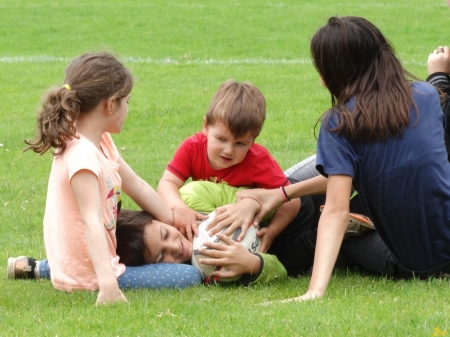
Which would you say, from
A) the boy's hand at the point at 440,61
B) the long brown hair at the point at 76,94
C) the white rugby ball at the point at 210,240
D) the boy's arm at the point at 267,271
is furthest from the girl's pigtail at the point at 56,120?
the boy's hand at the point at 440,61

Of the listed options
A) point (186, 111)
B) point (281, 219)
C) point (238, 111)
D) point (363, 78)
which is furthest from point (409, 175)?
point (186, 111)

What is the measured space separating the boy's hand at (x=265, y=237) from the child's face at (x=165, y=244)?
17.2 inches

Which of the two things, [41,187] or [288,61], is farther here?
[288,61]

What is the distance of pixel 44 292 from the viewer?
16.7 feet

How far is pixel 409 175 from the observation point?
188 inches

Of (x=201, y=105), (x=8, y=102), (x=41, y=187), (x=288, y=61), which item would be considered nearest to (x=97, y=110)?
(x=41, y=187)

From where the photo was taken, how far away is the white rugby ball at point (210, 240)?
5246 mm

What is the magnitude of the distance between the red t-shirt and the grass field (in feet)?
2.19

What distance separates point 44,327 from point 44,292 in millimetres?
953

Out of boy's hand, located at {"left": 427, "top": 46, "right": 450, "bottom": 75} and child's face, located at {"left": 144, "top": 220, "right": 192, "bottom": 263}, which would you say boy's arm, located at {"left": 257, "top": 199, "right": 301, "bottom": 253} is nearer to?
child's face, located at {"left": 144, "top": 220, "right": 192, "bottom": 263}

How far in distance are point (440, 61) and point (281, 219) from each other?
147cm

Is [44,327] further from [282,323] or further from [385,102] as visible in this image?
[385,102]

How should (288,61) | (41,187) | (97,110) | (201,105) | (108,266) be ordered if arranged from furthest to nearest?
(288,61) < (201,105) < (41,187) < (97,110) < (108,266)

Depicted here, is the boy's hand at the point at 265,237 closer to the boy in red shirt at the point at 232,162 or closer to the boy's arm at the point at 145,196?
the boy in red shirt at the point at 232,162
